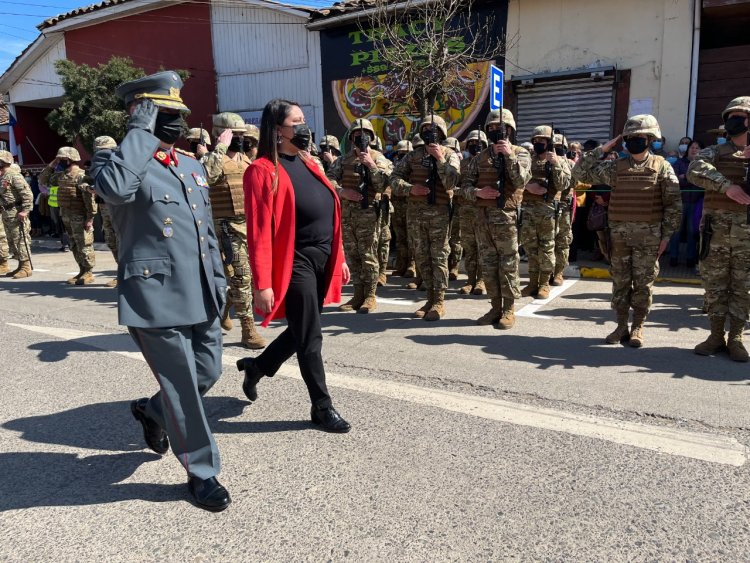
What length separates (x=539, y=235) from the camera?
766 cm

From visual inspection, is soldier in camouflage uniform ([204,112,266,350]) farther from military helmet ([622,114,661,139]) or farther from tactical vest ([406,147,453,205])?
military helmet ([622,114,661,139])

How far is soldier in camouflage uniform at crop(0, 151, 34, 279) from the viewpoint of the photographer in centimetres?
1050

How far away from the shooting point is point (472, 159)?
22.1 feet

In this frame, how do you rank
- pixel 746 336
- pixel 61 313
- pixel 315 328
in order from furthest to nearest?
pixel 61 313
pixel 746 336
pixel 315 328

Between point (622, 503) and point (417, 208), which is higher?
point (417, 208)

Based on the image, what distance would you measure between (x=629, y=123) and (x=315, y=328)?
339cm

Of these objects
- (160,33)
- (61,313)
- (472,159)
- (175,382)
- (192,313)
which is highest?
(160,33)

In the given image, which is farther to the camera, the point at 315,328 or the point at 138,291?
A: the point at 315,328

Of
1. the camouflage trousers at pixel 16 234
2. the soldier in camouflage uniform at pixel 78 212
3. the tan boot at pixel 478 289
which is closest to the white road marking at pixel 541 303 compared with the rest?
the tan boot at pixel 478 289

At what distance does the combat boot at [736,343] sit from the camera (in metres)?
4.85

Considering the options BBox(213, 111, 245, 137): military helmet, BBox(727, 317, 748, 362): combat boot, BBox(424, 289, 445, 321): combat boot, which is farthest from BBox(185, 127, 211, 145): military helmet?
BBox(727, 317, 748, 362): combat boot

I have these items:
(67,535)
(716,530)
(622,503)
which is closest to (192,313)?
(67,535)

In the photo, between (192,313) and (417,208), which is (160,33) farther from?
(192,313)

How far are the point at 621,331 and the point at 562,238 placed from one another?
3.10 meters
